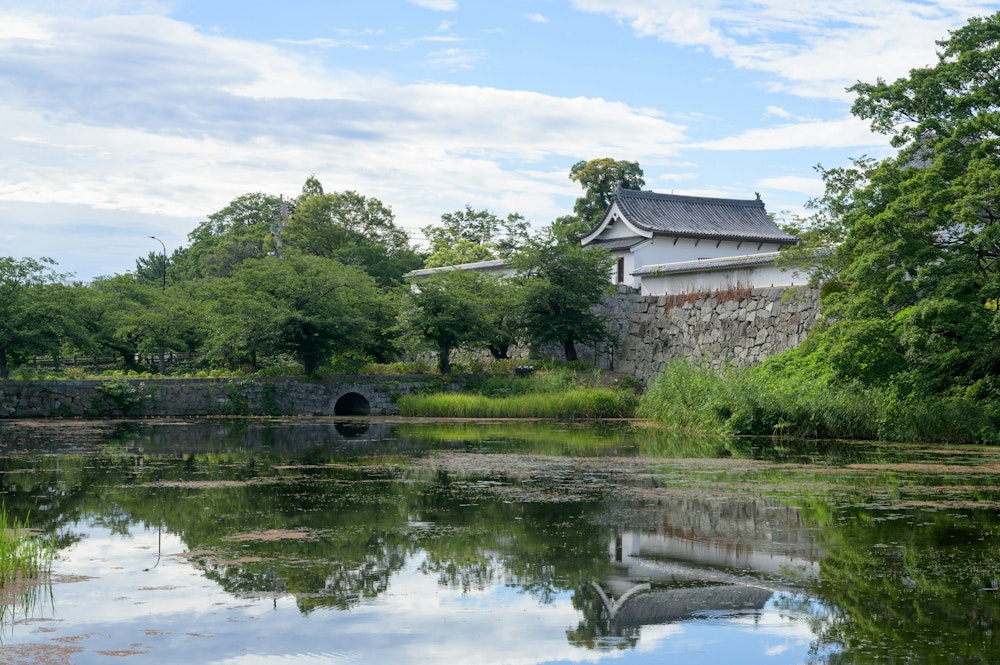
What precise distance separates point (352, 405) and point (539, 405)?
7408 mm

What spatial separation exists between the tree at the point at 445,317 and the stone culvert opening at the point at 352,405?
8.95ft

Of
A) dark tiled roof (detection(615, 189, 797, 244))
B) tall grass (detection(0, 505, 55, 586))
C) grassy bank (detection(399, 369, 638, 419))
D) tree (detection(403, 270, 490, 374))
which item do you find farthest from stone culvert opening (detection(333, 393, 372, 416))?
tall grass (detection(0, 505, 55, 586))

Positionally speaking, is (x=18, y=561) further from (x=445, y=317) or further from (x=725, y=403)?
(x=445, y=317)

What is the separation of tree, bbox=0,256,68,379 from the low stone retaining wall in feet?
5.58

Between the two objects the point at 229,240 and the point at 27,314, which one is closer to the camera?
Answer: the point at 27,314

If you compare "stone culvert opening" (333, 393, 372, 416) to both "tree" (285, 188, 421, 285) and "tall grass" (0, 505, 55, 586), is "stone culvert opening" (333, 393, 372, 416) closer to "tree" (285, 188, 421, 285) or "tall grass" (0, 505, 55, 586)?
"tree" (285, 188, 421, 285)

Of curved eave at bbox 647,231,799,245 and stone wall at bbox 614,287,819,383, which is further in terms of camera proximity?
curved eave at bbox 647,231,799,245

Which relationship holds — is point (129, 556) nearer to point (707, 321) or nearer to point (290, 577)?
point (290, 577)

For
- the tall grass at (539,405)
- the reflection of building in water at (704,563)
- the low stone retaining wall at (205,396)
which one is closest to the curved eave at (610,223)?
the low stone retaining wall at (205,396)

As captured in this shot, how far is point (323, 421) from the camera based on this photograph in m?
28.1

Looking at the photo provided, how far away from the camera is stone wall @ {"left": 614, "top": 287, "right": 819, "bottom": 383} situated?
27.5 m

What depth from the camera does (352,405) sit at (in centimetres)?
3278

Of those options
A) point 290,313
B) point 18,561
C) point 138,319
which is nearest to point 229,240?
point 138,319

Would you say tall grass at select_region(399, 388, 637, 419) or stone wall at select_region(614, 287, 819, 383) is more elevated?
stone wall at select_region(614, 287, 819, 383)
